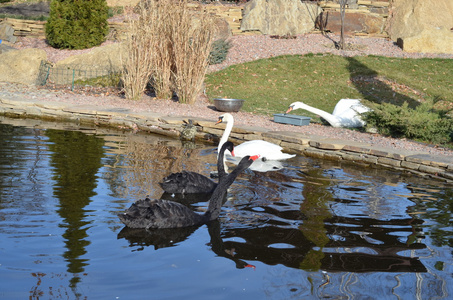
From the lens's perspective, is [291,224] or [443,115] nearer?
[291,224]

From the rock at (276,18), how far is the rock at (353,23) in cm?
68

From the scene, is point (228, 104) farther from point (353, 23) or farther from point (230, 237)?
point (353, 23)

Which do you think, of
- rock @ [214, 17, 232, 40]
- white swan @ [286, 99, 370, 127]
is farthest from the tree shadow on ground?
rock @ [214, 17, 232, 40]

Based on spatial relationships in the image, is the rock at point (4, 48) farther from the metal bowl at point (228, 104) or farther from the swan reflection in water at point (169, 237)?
the swan reflection in water at point (169, 237)

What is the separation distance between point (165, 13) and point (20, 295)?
11.1m

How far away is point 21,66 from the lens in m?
18.0

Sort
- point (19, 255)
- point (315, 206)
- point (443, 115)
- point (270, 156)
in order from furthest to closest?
point (443, 115) < point (270, 156) < point (315, 206) < point (19, 255)

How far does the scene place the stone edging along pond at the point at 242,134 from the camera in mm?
9867

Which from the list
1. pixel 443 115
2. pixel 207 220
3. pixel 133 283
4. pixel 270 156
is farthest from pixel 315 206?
pixel 443 115

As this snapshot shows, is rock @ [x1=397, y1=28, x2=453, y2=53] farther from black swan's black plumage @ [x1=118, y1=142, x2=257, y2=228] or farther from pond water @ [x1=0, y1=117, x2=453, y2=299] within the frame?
black swan's black plumage @ [x1=118, y1=142, x2=257, y2=228]

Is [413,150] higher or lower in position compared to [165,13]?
lower

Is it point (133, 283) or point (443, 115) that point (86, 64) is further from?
point (133, 283)

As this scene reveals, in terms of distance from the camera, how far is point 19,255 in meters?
5.25

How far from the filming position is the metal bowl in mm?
13969
